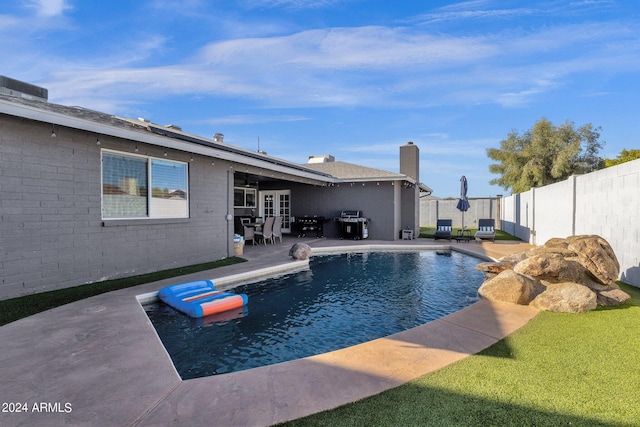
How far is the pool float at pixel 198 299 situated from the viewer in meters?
4.91

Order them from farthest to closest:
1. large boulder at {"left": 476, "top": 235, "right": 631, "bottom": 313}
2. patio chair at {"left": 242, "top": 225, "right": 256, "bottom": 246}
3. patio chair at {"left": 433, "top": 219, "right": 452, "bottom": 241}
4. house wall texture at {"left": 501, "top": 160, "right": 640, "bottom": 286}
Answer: patio chair at {"left": 433, "top": 219, "right": 452, "bottom": 241}
patio chair at {"left": 242, "top": 225, "right": 256, "bottom": 246}
house wall texture at {"left": 501, "top": 160, "right": 640, "bottom": 286}
large boulder at {"left": 476, "top": 235, "right": 631, "bottom": 313}

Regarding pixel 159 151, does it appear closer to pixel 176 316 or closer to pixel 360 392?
pixel 176 316

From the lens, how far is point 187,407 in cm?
234

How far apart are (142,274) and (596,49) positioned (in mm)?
14858

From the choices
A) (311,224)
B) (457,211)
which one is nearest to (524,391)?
(311,224)

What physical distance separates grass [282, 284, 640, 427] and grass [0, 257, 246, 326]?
4530 millimetres

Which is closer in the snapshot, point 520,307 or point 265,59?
point 520,307

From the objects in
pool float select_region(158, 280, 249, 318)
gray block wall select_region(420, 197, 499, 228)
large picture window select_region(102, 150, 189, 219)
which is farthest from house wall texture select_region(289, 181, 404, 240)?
gray block wall select_region(420, 197, 499, 228)

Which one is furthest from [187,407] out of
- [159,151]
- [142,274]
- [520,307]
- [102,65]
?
[102,65]

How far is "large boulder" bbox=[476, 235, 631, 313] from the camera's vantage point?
4.79m

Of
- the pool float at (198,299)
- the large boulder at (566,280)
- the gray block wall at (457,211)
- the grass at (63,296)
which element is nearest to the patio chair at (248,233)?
the grass at (63,296)

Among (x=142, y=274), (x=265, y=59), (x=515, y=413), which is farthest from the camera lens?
(x=265, y=59)

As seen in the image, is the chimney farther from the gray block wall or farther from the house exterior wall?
the house exterior wall

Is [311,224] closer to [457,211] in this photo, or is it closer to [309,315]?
[309,315]
